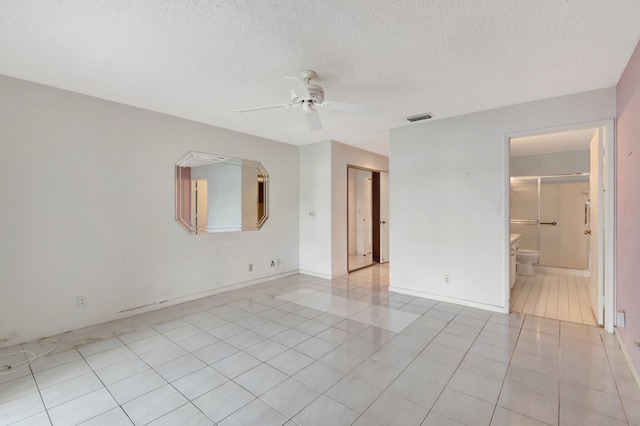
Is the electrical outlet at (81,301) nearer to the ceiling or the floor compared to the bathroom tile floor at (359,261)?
nearer to the ceiling

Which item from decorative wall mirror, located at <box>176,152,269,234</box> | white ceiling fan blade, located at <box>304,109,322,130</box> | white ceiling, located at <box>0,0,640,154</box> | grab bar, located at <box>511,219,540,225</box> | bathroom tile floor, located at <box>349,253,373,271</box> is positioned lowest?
bathroom tile floor, located at <box>349,253,373,271</box>

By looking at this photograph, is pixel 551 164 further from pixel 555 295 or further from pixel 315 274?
pixel 315 274

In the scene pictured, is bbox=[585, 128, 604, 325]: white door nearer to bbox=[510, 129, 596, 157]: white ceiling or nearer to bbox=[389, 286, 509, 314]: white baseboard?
bbox=[389, 286, 509, 314]: white baseboard

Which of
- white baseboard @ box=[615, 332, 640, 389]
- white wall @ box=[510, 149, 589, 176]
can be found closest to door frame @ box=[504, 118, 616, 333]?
white baseboard @ box=[615, 332, 640, 389]

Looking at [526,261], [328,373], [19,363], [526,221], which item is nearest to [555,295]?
[526,261]

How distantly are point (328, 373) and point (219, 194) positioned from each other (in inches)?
117

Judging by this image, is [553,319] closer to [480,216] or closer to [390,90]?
[480,216]

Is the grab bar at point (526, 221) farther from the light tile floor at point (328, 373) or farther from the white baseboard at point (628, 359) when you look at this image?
the white baseboard at point (628, 359)

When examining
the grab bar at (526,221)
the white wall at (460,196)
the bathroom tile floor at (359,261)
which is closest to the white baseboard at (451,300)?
the white wall at (460,196)

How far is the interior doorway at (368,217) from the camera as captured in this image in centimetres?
643

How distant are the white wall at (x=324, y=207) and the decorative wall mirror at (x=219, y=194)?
0.82 meters

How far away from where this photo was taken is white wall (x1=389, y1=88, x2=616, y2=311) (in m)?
3.20

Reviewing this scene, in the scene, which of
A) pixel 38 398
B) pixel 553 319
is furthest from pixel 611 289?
pixel 38 398

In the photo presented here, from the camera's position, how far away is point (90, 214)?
10.00 feet
